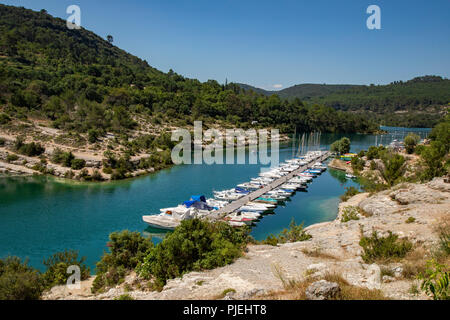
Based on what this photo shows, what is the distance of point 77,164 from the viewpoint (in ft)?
132

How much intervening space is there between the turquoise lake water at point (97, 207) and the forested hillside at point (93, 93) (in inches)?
799

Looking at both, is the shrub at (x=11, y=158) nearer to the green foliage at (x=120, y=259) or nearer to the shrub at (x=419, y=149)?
the green foliage at (x=120, y=259)

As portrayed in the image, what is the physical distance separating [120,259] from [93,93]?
66.6 metres

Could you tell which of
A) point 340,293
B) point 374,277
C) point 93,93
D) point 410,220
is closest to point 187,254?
point 340,293

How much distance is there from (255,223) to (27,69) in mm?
73738

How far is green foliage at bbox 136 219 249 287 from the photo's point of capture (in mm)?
11977

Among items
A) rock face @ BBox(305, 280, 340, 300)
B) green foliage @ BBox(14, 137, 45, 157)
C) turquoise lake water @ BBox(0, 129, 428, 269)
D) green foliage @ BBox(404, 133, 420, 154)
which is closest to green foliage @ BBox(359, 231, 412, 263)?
rock face @ BBox(305, 280, 340, 300)

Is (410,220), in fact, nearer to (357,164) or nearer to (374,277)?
(374,277)

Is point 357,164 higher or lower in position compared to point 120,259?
higher

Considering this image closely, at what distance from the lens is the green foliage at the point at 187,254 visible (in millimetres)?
11977

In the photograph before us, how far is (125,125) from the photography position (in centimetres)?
6262

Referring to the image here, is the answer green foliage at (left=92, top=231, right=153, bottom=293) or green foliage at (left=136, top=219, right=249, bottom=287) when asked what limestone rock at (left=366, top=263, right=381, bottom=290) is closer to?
green foliage at (left=136, top=219, right=249, bottom=287)

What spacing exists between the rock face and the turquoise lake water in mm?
16196
